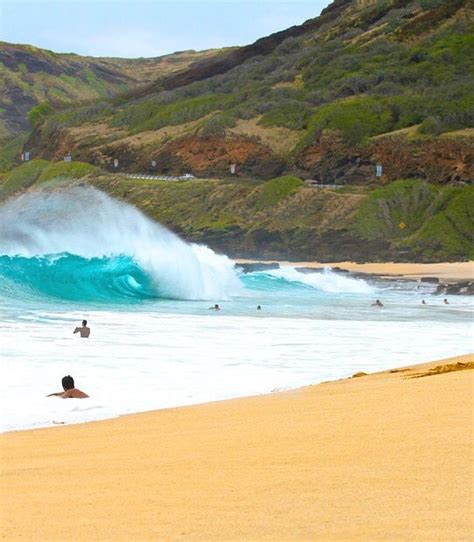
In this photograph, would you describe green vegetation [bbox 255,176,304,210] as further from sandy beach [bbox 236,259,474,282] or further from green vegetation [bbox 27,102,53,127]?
green vegetation [bbox 27,102,53,127]

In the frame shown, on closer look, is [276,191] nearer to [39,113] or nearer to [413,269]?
[413,269]

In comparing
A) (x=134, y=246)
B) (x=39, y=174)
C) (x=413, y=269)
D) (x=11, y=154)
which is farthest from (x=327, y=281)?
(x=11, y=154)

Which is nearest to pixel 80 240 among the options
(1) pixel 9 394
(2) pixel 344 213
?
(2) pixel 344 213

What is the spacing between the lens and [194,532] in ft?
15.8

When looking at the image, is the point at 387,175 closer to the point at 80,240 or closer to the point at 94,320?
the point at 80,240

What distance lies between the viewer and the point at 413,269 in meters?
52.0

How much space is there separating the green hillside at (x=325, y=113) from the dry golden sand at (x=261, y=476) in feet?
199

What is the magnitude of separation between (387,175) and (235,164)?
13805mm

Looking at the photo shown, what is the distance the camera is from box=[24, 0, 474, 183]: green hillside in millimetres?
72375

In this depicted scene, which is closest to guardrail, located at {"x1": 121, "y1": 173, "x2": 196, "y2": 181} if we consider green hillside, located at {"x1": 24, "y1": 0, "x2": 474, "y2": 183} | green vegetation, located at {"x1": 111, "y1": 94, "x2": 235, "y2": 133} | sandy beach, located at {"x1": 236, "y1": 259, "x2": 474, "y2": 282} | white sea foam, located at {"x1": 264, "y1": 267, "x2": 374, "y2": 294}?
green hillside, located at {"x1": 24, "y1": 0, "x2": 474, "y2": 183}

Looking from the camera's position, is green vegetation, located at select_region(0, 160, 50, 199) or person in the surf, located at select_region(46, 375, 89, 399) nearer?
person in the surf, located at select_region(46, 375, 89, 399)

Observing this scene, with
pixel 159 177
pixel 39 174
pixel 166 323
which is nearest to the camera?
pixel 166 323

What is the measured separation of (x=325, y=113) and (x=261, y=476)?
7364cm

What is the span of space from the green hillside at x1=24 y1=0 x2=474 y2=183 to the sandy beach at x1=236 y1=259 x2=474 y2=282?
14535 millimetres
